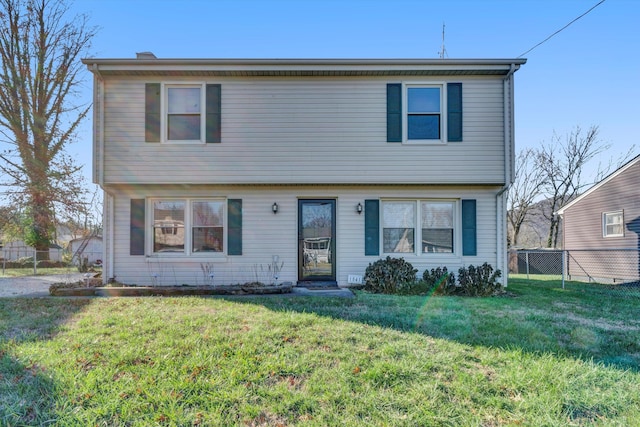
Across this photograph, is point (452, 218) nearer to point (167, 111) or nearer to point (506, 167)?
point (506, 167)

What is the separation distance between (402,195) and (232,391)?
6.12 meters

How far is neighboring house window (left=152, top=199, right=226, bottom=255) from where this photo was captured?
26.3 ft

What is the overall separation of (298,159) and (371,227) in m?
2.30

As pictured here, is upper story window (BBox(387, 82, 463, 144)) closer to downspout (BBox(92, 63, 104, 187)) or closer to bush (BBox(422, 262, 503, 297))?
bush (BBox(422, 262, 503, 297))

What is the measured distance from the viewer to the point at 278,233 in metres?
7.89

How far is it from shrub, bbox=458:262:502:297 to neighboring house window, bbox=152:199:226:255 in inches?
218

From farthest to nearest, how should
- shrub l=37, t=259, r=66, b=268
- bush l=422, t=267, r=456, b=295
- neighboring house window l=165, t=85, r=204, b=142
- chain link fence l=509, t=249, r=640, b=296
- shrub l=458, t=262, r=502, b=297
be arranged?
shrub l=37, t=259, r=66, b=268, chain link fence l=509, t=249, r=640, b=296, neighboring house window l=165, t=85, r=204, b=142, bush l=422, t=267, r=456, b=295, shrub l=458, t=262, r=502, b=297

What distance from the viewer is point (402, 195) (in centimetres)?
797

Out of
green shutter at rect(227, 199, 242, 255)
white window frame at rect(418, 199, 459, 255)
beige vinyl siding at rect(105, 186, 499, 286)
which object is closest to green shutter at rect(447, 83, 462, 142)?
beige vinyl siding at rect(105, 186, 499, 286)

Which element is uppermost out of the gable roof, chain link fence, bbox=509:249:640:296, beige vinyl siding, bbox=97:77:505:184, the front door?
the gable roof

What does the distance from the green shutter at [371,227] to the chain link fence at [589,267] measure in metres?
6.64

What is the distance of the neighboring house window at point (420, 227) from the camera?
8016 mm

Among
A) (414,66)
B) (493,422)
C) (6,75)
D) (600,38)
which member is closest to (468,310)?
(493,422)

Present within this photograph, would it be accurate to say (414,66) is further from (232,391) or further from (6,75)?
(6,75)
